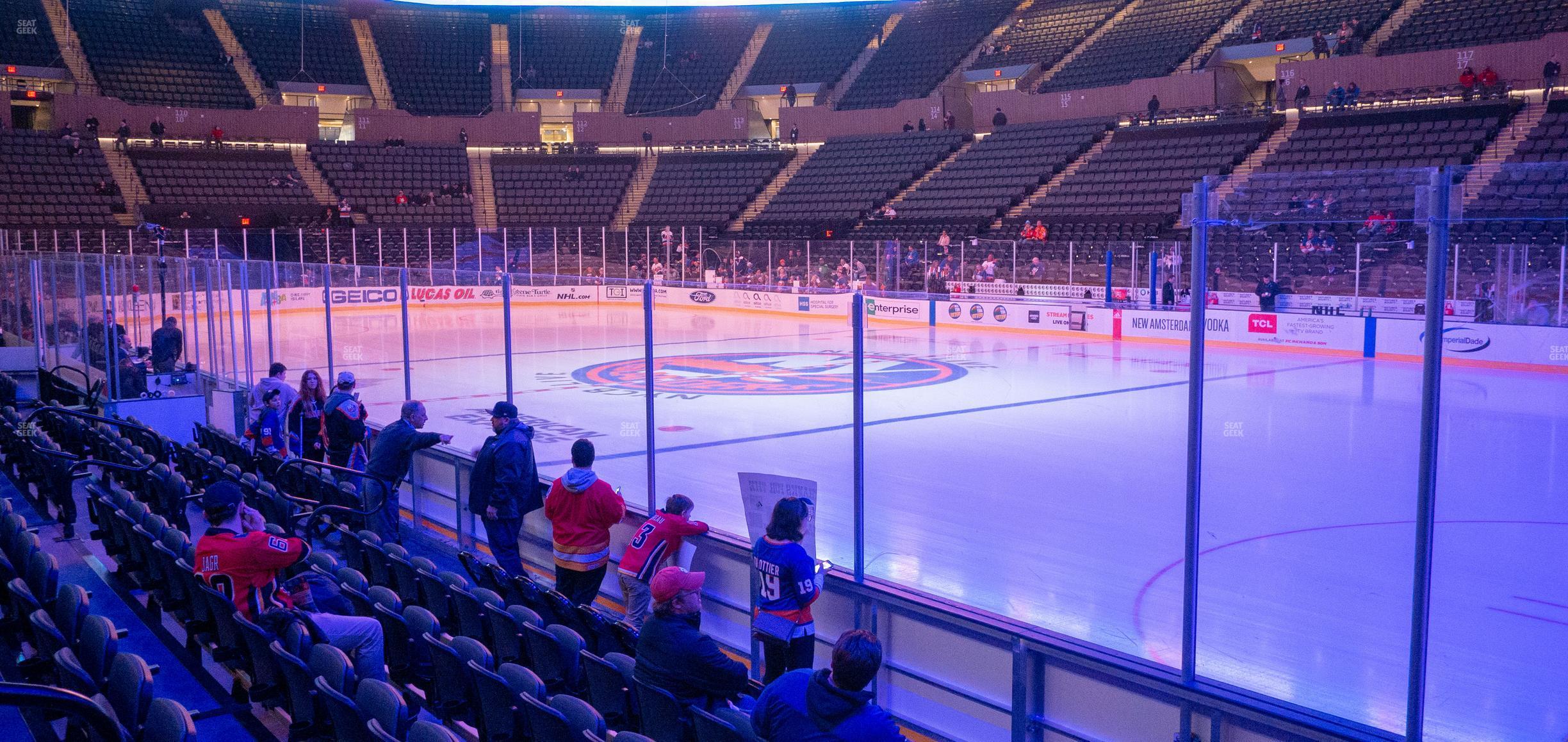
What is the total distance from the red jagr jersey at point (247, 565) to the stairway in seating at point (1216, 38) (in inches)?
1446

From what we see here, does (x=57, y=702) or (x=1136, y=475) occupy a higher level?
(x=57, y=702)

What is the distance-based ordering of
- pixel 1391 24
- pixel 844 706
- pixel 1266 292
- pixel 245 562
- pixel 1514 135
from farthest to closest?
pixel 1391 24 < pixel 1514 135 < pixel 1266 292 < pixel 245 562 < pixel 844 706

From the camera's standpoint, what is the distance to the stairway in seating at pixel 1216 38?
38375 mm

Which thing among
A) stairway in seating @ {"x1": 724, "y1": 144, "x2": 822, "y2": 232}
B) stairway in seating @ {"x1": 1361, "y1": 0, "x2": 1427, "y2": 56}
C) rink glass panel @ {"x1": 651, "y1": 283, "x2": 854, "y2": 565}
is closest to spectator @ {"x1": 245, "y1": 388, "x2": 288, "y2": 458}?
rink glass panel @ {"x1": 651, "y1": 283, "x2": 854, "y2": 565}

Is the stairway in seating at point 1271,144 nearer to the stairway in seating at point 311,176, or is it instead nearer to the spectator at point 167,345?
the spectator at point 167,345

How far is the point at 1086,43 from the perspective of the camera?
43.4m

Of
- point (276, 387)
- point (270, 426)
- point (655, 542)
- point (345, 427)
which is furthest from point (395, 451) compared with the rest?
point (655, 542)

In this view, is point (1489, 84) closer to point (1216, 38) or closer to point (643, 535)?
point (1216, 38)

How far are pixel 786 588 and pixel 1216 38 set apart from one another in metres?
38.0

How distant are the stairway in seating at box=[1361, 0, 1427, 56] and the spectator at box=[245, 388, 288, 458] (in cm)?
3312

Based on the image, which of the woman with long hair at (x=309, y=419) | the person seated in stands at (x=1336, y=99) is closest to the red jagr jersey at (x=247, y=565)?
the woman with long hair at (x=309, y=419)

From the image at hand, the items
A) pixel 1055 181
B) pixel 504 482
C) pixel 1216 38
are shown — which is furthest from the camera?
pixel 1216 38

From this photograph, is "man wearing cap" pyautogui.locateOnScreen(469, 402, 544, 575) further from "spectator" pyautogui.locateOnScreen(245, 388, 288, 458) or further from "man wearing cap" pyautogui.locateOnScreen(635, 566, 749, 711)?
"spectator" pyautogui.locateOnScreen(245, 388, 288, 458)

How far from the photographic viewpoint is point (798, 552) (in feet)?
18.2
